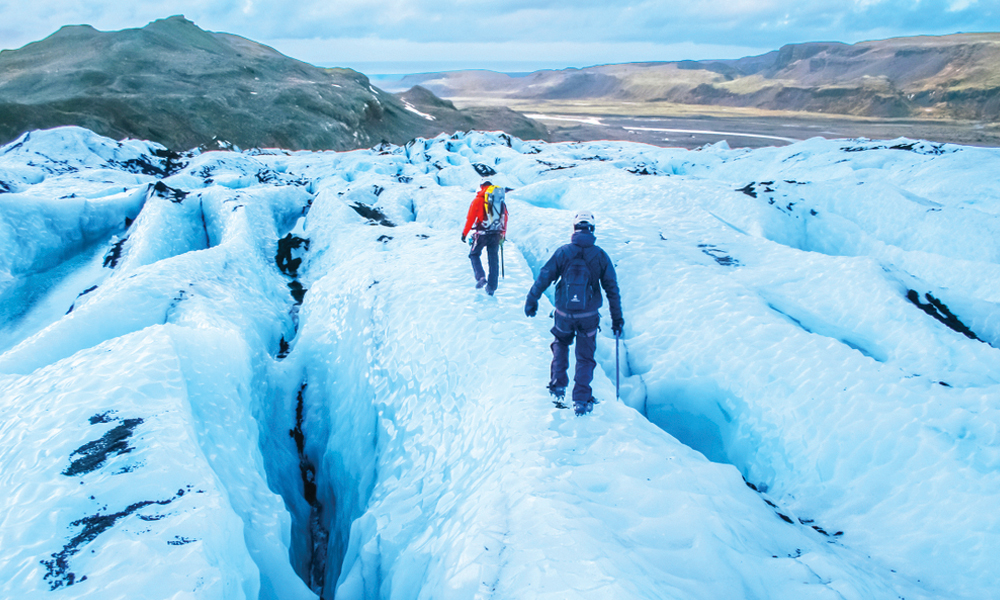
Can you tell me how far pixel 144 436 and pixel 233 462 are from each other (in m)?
0.97

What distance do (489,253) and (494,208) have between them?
666 millimetres

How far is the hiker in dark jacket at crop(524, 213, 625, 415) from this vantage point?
418 cm

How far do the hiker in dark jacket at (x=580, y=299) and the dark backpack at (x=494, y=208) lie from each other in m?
2.13

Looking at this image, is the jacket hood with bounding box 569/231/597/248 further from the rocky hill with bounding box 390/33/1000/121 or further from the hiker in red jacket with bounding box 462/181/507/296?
the rocky hill with bounding box 390/33/1000/121

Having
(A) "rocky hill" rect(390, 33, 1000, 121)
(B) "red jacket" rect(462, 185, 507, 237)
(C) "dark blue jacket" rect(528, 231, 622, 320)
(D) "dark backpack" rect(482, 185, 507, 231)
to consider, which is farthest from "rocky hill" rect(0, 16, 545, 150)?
(A) "rocky hill" rect(390, 33, 1000, 121)

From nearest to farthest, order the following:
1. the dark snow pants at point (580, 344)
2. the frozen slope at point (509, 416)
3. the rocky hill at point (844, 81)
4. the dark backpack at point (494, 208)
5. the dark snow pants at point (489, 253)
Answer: the frozen slope at point (509, 416)
the dark snow pants at point (580, 344)
the dark backpack at point (494, 208)
the dark snow pants at point (489, 253)
the rocky hill at point (844, 81)

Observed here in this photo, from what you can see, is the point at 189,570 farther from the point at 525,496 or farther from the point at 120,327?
the point at 120,327

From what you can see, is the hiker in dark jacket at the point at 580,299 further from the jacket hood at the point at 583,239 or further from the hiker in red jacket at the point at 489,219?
the hiker in red jacket at the point at 489,219

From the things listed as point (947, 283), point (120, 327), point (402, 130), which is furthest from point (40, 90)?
point (947, 283)

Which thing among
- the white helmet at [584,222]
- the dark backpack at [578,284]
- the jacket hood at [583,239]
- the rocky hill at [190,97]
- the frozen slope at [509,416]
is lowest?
the frozen slope at [509,416]

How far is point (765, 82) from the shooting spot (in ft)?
380

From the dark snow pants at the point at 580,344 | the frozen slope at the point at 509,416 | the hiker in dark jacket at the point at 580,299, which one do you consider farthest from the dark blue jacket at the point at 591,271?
the frozen slope at the point at 509,416

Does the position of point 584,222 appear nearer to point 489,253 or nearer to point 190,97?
point 489,253

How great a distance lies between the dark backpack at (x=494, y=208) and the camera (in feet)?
20.3
